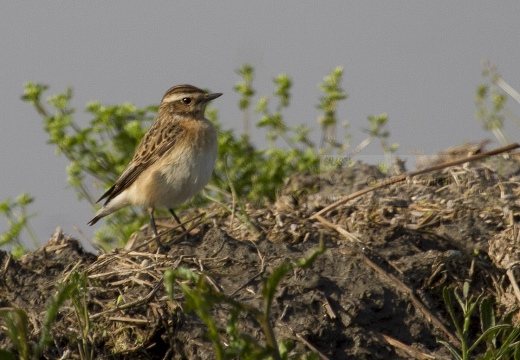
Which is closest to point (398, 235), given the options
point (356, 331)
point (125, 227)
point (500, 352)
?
point (356, 331)

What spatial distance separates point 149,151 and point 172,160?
0.43 metres

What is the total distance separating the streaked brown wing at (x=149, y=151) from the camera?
8438 millimetres

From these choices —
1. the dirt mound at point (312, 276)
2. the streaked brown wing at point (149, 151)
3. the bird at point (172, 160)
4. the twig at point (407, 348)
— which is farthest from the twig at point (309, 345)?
the streaked brown wing at point (149, 151)

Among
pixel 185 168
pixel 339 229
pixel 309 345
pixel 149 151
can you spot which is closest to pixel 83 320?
pixel 309 345

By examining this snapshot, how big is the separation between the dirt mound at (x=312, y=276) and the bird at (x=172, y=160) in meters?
0.73

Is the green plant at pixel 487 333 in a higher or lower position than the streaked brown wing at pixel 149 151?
lower

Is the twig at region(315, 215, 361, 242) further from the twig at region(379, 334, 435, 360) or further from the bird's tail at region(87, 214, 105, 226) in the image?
the bird's tail at region(87, 214, 105, 226)

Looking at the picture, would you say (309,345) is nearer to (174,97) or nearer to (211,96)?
(211,96)

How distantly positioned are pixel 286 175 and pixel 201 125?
1.67m

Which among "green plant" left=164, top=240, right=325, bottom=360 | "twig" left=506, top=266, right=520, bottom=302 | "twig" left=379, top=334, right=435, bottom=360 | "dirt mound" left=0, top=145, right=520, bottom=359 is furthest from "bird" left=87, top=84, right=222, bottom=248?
"green plant" left=164, top=240, right=325, bottom=360

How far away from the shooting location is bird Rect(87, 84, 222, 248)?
26.7 feet

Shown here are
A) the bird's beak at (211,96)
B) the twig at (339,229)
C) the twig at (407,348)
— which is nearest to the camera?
the twig at (407,348)

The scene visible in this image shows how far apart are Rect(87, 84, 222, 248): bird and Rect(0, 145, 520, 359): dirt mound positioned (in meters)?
0.73

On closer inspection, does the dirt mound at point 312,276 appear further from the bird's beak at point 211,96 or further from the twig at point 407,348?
the bird's beak at point 211,96
